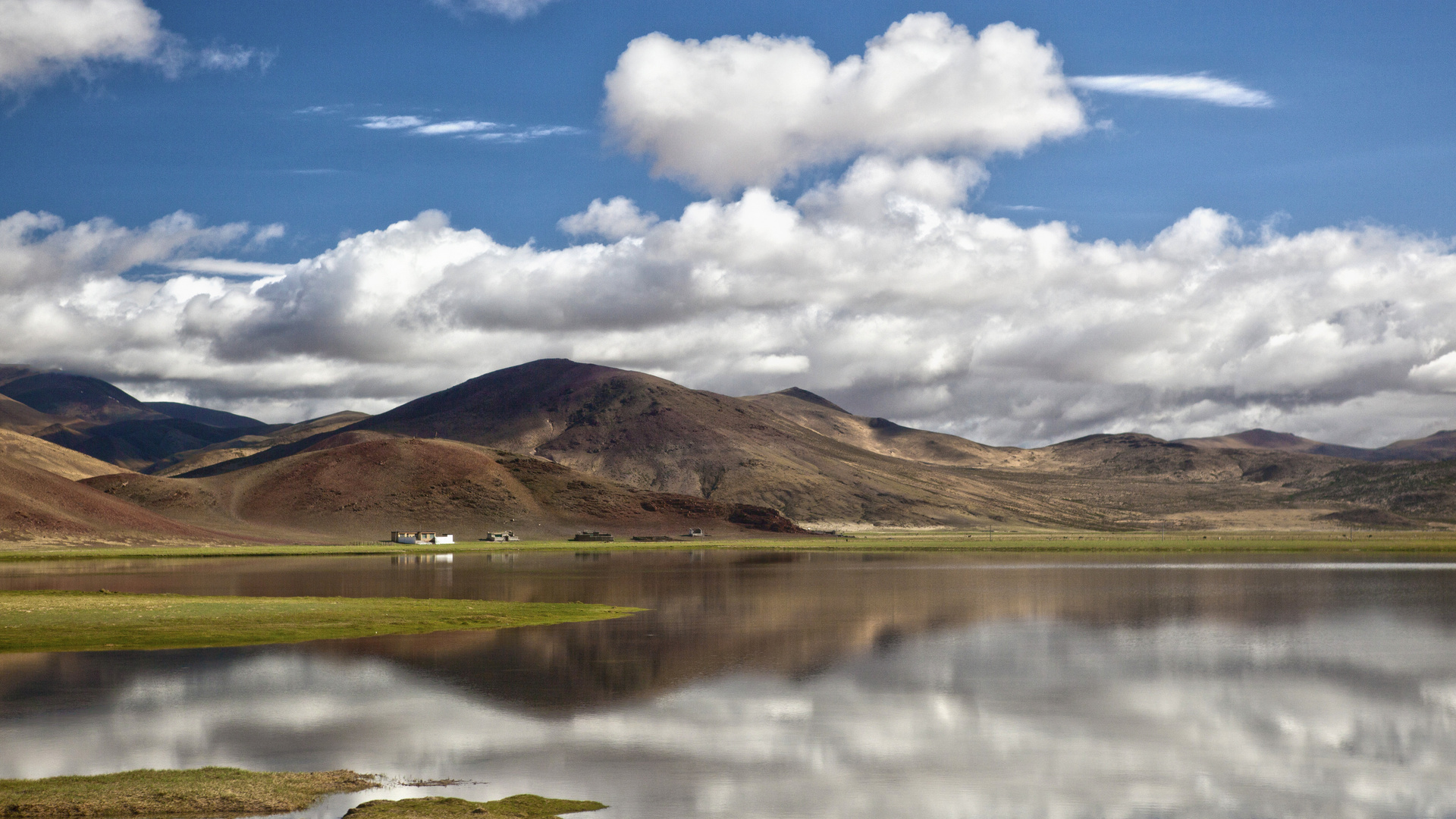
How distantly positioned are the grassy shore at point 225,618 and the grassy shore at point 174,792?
20970 millimetres

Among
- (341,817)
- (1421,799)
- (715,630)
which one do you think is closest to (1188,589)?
(715,630)

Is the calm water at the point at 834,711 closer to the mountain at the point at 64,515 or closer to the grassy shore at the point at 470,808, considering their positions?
the grassy shore at the point at 470,808

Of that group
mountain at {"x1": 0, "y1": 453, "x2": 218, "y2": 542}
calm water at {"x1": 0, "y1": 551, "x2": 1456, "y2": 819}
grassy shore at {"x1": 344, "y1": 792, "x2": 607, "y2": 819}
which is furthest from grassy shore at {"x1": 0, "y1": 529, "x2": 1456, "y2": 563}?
grassy shore at {"x1": 344, "y1": 792, "x2": 607, "y2": 819}

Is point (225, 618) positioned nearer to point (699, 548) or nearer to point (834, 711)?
point (834, 711)

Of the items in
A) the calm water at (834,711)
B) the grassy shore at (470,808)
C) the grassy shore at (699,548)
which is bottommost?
the grassy shore at (699,548)

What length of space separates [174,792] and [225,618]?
30408mm

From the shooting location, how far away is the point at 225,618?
1902 inches

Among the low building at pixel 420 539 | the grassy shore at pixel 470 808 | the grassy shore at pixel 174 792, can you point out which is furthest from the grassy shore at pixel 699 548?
the grassy shore at pixel 470 808

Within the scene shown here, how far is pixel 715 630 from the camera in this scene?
1811 inches

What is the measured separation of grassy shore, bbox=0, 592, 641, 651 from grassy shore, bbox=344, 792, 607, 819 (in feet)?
82.0

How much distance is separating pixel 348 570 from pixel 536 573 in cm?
1848

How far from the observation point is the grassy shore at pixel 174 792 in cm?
1922

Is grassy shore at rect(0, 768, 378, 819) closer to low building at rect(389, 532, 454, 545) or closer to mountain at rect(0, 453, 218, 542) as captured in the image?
low building at rect(389, 532, 454, 545)

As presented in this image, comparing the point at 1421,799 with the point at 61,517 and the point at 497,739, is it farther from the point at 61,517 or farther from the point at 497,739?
the point at 61,517
